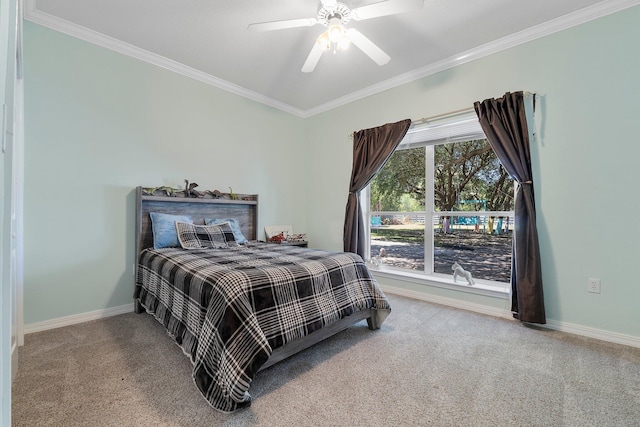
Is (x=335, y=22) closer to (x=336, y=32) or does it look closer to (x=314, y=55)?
(x=336, y=32)

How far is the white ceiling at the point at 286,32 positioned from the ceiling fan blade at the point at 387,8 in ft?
1.24

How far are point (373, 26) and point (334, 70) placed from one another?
80 cm

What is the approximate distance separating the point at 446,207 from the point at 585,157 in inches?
49.9

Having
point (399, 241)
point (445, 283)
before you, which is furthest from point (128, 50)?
point (445, 283)

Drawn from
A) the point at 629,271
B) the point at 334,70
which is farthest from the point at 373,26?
the point at 629,271

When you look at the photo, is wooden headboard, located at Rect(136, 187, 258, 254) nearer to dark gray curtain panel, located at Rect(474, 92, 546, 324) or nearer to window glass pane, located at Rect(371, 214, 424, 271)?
window glass pane, located at Rect(371, 214, 424, 271)

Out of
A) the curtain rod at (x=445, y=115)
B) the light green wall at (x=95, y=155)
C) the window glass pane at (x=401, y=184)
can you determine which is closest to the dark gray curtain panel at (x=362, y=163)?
the curtain rod at (x=445, y=115)

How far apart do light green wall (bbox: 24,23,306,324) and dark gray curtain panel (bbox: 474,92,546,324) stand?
303 centimetres

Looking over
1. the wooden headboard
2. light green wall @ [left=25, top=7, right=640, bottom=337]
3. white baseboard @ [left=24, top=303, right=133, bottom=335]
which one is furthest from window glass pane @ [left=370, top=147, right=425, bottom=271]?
white baseboard @ [left=24, top=303, right=133, bottom=335]

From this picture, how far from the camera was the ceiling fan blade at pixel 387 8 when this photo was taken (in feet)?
5.84

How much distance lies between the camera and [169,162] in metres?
3.11

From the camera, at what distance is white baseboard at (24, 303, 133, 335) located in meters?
2.33

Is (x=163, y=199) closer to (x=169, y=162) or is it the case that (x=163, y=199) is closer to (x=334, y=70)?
(x=169, y=162)

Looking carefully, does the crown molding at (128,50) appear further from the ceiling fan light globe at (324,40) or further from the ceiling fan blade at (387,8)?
the ceiling fan blade at (387,8)
